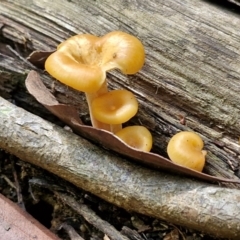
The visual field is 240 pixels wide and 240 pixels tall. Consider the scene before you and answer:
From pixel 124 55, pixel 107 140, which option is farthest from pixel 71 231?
pixel 124 55

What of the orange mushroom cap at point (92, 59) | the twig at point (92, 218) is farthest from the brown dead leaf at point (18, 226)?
the orange mushroom cap at point (92, 59)

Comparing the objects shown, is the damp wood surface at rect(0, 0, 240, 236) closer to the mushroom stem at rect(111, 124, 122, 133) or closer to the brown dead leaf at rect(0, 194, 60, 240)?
the mushroom stem at rect(111, 124, 122, 133)

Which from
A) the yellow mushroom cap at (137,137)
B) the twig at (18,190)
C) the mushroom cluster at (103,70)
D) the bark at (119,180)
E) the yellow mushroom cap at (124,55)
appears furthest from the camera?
the twig at (18,190)

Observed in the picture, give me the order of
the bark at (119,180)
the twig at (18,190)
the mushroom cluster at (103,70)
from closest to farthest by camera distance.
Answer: the bark at (119,180)
the mushroom cluster at (103,70)
the twig at (18,190)

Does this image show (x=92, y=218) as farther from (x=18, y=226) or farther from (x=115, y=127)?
(x=115, y=127)

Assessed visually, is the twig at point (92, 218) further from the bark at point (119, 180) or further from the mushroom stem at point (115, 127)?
the mushroom stem at point (115, 127)

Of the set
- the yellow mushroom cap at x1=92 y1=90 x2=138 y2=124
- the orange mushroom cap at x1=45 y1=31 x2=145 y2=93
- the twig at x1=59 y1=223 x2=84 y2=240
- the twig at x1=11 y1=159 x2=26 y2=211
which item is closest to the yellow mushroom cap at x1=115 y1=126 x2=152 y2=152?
the yellow mushroom cap at x1=92 y1=90 x2=138 y2=124
